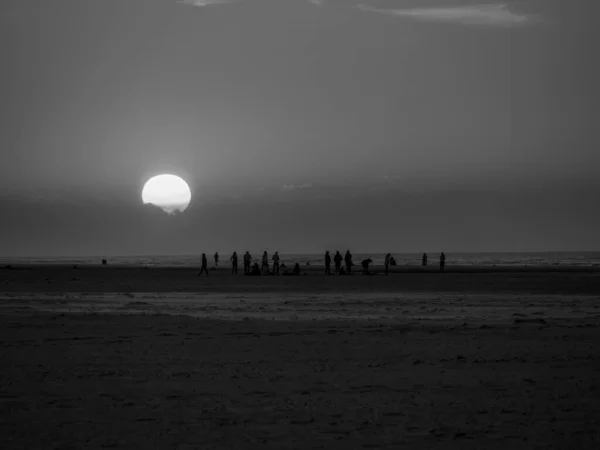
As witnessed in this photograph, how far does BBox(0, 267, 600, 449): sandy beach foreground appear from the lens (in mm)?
10156

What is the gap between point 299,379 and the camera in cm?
1411

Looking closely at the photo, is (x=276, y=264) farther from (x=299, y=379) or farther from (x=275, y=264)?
(x=299, y=379)

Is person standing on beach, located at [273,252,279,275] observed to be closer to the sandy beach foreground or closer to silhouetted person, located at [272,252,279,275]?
silhouetted person, located at [272,252,279,275]

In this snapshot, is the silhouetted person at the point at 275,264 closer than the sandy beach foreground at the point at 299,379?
No

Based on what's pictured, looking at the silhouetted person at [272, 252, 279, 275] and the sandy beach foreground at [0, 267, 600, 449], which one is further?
the silhouetted person at [272, 252, 279, 275]

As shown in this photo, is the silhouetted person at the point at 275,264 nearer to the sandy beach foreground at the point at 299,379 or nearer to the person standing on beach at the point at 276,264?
the person standing on beach at the point at 276,264

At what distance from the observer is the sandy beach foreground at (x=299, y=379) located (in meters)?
10.2

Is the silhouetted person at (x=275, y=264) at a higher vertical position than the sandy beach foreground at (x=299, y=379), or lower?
higher

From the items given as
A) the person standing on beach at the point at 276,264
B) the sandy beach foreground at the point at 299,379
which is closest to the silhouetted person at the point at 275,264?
the person standing on beach at the point at 276,264

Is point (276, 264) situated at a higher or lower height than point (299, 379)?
higher

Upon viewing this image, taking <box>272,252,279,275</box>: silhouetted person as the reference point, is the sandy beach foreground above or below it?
below

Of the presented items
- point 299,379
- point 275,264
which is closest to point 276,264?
point 275,264

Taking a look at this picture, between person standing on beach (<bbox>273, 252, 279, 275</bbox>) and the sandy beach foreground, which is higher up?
person standing on beach (<bbox>273, 252, 279, 275</bbox>)

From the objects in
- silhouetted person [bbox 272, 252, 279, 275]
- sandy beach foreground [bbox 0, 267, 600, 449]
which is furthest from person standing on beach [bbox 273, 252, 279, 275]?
sandy beach foreground [bbox 0, 267, 600, 449]
